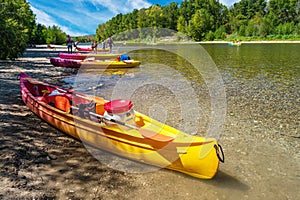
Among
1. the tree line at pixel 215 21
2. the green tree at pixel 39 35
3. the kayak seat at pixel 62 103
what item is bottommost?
the kayak seat at pixel 62 103

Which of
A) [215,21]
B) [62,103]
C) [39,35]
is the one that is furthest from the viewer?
[215,21]

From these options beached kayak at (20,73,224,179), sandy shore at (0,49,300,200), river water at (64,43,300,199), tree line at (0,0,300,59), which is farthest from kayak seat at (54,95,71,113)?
tree line at (0,0,300,59)

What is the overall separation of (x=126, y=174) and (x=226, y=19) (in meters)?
129

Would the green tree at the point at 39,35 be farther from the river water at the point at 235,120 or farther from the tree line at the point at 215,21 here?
the river water at the point at 235,120

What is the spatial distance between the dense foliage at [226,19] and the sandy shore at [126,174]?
8410cm

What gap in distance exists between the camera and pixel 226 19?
390 feet

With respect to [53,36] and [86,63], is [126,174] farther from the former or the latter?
[53,36]

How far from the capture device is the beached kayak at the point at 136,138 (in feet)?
15.2

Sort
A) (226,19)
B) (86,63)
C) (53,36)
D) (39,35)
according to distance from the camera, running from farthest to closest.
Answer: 1. (226,19)
2. (53,36)
3. (39,35)
4. (86,63)

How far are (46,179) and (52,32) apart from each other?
9073cm

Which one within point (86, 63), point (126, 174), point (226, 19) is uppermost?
point (226, 19)

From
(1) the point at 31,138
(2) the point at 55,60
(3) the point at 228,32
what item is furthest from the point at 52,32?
(1) the point at 31,138

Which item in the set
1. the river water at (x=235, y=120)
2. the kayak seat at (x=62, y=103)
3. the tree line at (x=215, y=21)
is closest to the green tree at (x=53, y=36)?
the tree line at (x=215, y=21)

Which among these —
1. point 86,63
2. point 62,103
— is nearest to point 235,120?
point 62,103
